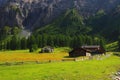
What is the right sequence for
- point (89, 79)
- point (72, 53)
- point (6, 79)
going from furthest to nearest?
point (72, 53)
point (89, 79)
point (6, 79)

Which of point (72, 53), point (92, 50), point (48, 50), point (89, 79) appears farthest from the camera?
point (48, 50)

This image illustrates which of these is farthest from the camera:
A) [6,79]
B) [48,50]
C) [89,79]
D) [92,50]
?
[48,50]

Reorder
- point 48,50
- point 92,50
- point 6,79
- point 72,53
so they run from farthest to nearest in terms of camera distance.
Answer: point 48,50 → point 92,50 → point 72,53 → point 6,79

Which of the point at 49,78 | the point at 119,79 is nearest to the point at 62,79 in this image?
the point at 49,78

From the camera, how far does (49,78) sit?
48.2m

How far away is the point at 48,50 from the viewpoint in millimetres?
184750

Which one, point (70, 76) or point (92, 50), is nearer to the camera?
point (70, 76)

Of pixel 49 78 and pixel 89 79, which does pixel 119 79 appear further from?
pixel 49 78

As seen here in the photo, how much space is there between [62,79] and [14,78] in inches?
284

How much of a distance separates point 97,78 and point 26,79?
12.3 m

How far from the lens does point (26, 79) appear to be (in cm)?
4603

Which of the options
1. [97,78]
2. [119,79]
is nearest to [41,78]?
[97,78]

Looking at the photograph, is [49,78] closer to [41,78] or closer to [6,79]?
[41,78]

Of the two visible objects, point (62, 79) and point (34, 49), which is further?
point (34, 49)
